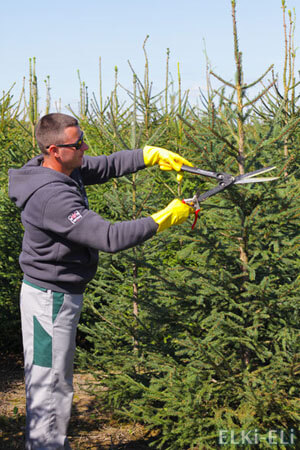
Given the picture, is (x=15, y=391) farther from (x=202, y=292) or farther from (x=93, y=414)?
(x=202, y=292)

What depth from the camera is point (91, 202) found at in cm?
655

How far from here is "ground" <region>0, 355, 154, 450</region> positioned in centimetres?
466

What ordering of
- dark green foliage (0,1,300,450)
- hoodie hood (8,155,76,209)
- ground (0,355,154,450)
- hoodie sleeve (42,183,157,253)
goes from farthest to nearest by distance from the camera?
ground (0,355,154,450) < dark green foliage (0,1,300,450) < hoodie hood (8,155,76,209) < hoodie sleeve (42,183,157,253)

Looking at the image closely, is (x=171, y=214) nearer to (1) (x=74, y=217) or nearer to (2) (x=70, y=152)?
(1) (x=74, y=217)

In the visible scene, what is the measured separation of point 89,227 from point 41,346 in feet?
2.98

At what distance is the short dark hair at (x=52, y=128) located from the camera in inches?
129

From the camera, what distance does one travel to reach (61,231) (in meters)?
3.01

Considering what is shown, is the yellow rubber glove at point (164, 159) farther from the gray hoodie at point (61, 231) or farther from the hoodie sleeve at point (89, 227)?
the hoodie sleeve at point (89, 227)

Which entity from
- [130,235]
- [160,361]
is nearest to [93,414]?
[160,361]

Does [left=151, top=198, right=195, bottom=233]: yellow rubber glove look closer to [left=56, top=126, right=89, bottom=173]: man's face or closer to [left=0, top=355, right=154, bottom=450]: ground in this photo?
[left=56, top=126, right=89, bottom=173]: man's face

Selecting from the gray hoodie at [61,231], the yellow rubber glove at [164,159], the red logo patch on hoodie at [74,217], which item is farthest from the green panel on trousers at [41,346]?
the yellow rubber glove at [164,159]

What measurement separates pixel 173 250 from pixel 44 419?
2691mm

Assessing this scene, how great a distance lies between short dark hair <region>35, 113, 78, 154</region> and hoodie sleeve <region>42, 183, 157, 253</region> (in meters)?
0.42

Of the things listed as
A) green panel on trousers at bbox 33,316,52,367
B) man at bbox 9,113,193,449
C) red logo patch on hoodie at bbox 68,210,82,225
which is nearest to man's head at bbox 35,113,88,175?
man at bbox 9,113,193,449
